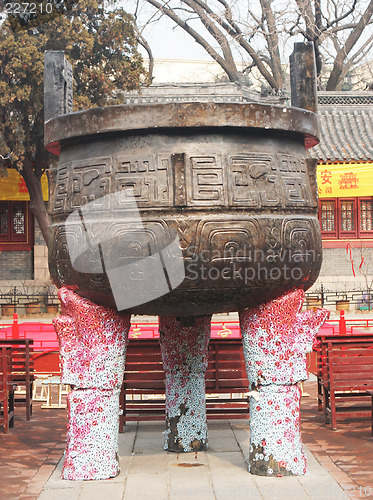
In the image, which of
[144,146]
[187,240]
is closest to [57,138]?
[144,146]

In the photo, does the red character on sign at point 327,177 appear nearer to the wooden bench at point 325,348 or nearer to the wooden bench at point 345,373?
the wooden bench at point 325,348

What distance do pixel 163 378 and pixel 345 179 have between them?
13.8m

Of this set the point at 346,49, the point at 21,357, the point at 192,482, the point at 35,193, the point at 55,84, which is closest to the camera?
the point at 192,482

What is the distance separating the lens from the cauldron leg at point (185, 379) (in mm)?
5426

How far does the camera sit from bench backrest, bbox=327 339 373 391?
6148 mm

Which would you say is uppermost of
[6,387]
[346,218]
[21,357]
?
[346,218]

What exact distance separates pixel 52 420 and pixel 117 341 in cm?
255

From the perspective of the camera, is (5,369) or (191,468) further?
(5,369)

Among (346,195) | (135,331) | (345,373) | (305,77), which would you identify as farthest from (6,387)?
(346,195)

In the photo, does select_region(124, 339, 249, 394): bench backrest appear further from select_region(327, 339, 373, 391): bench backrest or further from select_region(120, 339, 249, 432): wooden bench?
select_region(327, 339, 373, 391): bench backrest

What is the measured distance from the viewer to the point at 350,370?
6188mm

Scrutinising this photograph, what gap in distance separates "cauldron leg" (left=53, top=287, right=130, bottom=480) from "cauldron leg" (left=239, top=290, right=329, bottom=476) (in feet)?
2.90

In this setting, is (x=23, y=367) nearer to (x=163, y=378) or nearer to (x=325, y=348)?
(x=163, y=378)

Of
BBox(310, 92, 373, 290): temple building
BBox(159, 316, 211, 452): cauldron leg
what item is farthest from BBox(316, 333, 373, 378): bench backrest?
BBox(310, 92, 373, 290): temple building
